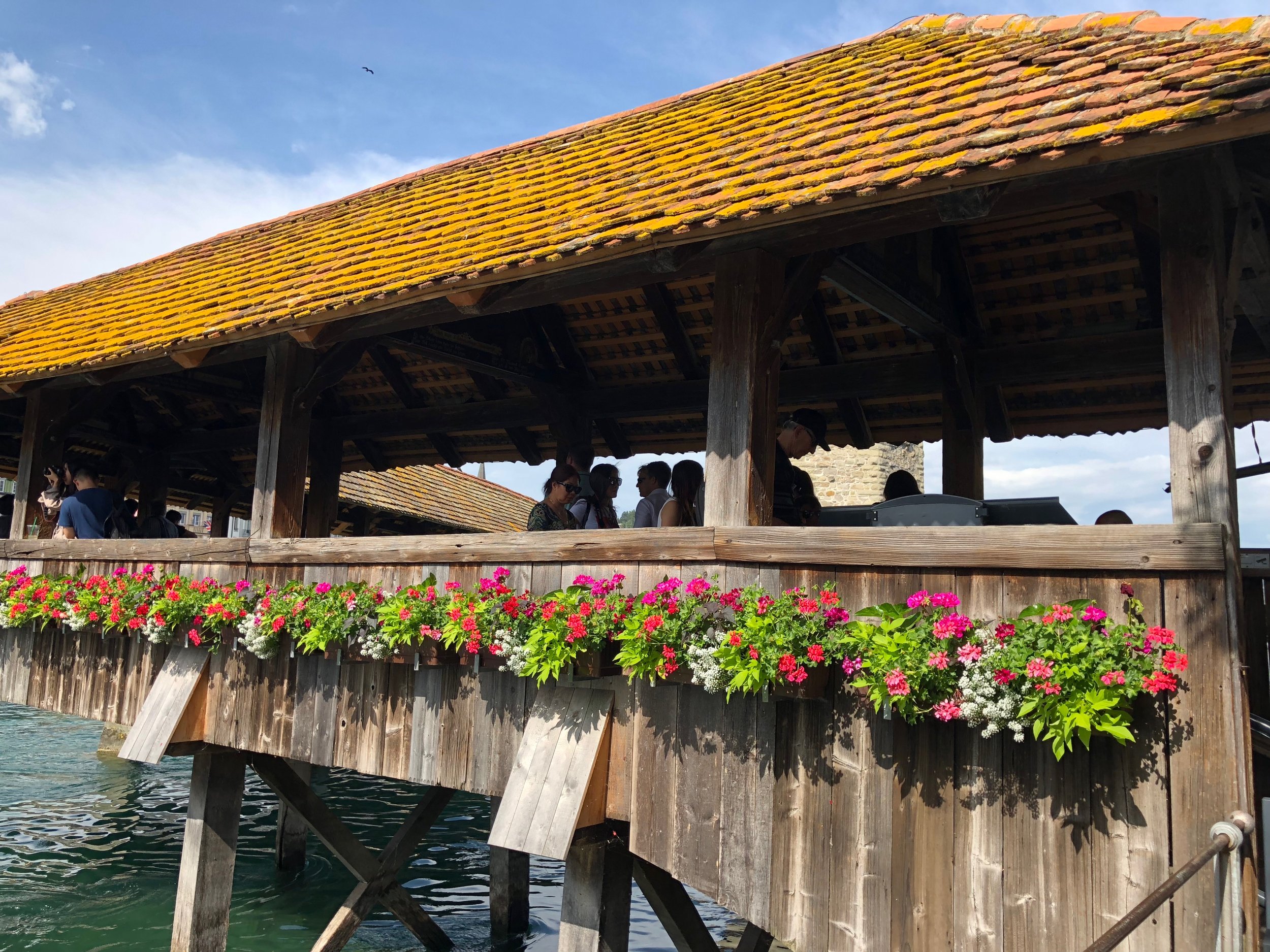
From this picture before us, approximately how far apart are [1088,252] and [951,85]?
215 cm

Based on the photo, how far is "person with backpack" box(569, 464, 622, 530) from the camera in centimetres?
634

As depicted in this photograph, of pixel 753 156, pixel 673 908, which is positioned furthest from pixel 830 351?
pixel 673 908

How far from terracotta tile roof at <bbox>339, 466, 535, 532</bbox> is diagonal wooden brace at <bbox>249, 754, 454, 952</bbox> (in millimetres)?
7798

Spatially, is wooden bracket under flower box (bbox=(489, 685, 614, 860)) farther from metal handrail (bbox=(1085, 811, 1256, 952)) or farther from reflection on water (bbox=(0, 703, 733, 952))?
reflection on water (bbox=(0, 703, 733, 952))

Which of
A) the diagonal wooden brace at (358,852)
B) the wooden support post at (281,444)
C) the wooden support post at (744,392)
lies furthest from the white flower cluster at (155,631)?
the wooden support post at (744,392)

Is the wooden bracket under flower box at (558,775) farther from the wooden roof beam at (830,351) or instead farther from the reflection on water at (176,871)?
the reflection on water at (176,871)

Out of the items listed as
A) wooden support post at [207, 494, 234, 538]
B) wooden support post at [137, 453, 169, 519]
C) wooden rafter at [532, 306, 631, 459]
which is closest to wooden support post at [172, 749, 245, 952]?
wooden rafter at [532, 306, 631, 459]

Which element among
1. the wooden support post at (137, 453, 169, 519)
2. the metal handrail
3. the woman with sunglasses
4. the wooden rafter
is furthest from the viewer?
the wooden support post at (137, 453, 169, 519)

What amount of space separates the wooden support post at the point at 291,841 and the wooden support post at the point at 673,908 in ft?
18.3

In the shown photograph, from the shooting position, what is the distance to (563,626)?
187 inches

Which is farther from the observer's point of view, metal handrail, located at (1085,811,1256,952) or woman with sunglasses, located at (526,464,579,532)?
woman with sunglasses, located at (526,464,579,532)

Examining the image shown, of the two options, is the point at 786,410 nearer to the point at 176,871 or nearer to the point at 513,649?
the point at 513,649

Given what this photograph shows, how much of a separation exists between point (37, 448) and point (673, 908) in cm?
639

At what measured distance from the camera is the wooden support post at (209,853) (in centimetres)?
695
